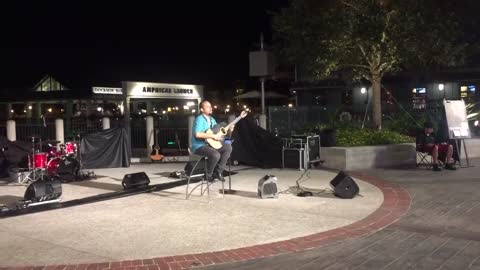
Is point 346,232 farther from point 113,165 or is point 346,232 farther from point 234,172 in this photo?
point 113,165

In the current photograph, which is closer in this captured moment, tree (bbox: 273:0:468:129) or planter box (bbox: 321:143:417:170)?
planter box (bbox: 321:143:417:170)

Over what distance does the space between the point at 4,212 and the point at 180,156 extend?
309 inches

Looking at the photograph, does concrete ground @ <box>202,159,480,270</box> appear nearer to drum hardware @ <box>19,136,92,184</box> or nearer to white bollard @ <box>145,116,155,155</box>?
drum hardware @ <box>19,136,92,184</box>

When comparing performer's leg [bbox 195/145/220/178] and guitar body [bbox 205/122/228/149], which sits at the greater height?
guitar body [bbox 205/122/228/149]

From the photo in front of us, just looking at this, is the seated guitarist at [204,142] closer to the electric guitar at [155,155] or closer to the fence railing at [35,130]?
the electric guitar at [155,155]

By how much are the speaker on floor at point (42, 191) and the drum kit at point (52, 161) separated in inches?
94.1

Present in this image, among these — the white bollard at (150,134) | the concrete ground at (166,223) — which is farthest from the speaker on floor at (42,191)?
the white bollard at (150,134)

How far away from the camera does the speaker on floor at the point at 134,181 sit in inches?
382

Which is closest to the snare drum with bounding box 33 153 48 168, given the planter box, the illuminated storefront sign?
the planter box

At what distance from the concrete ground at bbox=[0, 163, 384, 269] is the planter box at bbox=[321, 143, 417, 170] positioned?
7.78 ft

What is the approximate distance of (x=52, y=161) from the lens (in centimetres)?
1118

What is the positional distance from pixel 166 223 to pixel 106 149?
23.1 ft

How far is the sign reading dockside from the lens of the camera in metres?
20.2

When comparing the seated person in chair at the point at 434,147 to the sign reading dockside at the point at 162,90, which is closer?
the seated person in chair at the point at 434,147
